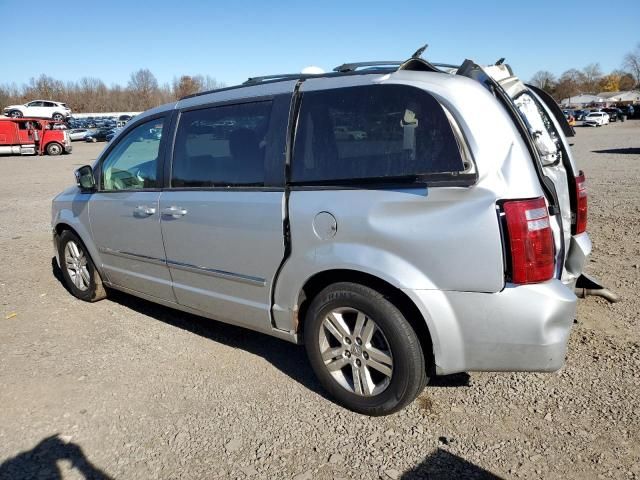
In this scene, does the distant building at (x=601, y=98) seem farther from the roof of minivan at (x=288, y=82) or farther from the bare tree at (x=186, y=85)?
the roof of minivan at (x=288, y=82)

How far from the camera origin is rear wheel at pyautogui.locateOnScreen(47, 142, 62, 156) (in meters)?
31.3

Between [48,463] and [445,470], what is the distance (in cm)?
204

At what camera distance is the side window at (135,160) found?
3.96 m

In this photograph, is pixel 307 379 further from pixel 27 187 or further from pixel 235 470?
pixel 27 187

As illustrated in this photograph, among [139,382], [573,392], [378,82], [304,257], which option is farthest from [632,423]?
[139,382]

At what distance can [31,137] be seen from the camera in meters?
30.5

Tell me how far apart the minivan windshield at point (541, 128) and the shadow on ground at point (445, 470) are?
5.74 ft

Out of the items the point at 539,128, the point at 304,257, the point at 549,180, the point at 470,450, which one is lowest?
the point at 470,450

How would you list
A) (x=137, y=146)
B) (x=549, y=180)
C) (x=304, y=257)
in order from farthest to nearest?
(x=137, y=146)
(x=304, y=257)
(x=549, y=180)

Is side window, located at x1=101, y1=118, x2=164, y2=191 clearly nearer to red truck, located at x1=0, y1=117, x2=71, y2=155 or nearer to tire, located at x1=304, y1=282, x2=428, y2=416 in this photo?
tire, located at x1=304, y1=282, x2=428, y2=416

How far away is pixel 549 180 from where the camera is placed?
2746 mm

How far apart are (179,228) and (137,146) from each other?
1069mm

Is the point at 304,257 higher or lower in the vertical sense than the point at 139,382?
higher

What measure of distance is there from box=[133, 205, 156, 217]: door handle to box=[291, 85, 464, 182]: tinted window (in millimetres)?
1356
